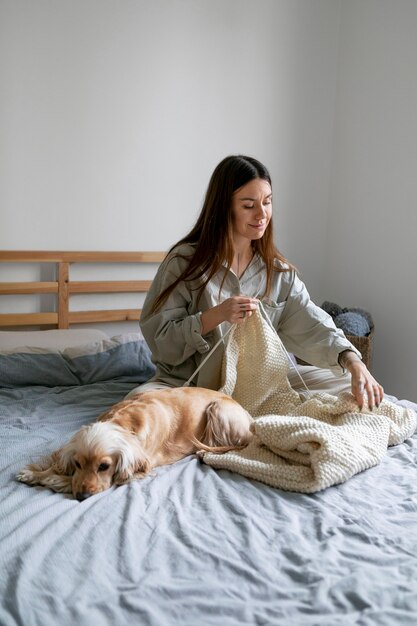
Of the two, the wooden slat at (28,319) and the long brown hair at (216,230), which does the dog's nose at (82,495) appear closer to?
the long brown hair at (216,230)

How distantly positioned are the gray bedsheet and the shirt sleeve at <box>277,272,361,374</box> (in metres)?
0.57

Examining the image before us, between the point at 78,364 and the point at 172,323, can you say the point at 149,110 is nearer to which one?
the point at 78,364

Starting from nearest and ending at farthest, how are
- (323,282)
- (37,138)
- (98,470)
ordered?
(98,470), (37,138), (323,282)

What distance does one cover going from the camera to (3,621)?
3.23ft

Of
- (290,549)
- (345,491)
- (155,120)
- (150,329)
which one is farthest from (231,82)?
(290,549)

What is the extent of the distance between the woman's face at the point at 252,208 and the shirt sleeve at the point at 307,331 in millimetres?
275

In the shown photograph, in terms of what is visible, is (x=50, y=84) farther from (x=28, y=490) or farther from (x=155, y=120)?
(x=28, y=490)

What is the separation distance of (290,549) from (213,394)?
2.26 feet

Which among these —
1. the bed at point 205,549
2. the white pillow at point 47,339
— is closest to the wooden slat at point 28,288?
the white pillow at point 47,339

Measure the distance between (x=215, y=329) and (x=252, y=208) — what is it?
1.41 feet

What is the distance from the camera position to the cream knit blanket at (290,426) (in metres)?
1.53

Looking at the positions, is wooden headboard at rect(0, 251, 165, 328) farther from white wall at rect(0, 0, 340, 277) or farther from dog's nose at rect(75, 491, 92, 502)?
dog's nose at rect(75, 491, 92, 502)

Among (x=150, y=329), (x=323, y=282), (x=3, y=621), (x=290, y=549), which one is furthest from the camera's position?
(x=323, y=282)

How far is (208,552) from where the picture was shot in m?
1.21
